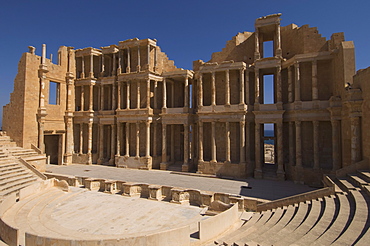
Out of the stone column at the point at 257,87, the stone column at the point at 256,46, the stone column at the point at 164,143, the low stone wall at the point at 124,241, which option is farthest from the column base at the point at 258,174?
the low stone wall at the point at 124,241

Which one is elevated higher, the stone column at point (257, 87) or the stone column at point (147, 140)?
the stone column at point (257, 87)

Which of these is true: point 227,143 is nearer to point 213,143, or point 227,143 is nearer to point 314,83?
point 213,143

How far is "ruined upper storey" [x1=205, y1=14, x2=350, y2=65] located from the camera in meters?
20.1

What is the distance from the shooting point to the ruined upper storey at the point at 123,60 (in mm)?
26156

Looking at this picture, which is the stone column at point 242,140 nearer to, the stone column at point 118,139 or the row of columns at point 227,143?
the row of columns at point 227,143

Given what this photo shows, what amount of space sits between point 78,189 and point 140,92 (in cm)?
1407

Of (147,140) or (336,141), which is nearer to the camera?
(336,141)

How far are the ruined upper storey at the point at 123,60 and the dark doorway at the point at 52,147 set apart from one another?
914 cm

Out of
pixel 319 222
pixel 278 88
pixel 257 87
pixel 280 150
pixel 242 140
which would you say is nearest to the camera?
pixel 319 222

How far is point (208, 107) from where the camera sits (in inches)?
883

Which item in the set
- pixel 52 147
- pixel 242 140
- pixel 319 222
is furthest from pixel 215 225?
pixel 52 147

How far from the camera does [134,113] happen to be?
25.8m

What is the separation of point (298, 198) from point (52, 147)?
30045 millimetres

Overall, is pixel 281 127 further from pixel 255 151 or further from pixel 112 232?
pixel 112 232
